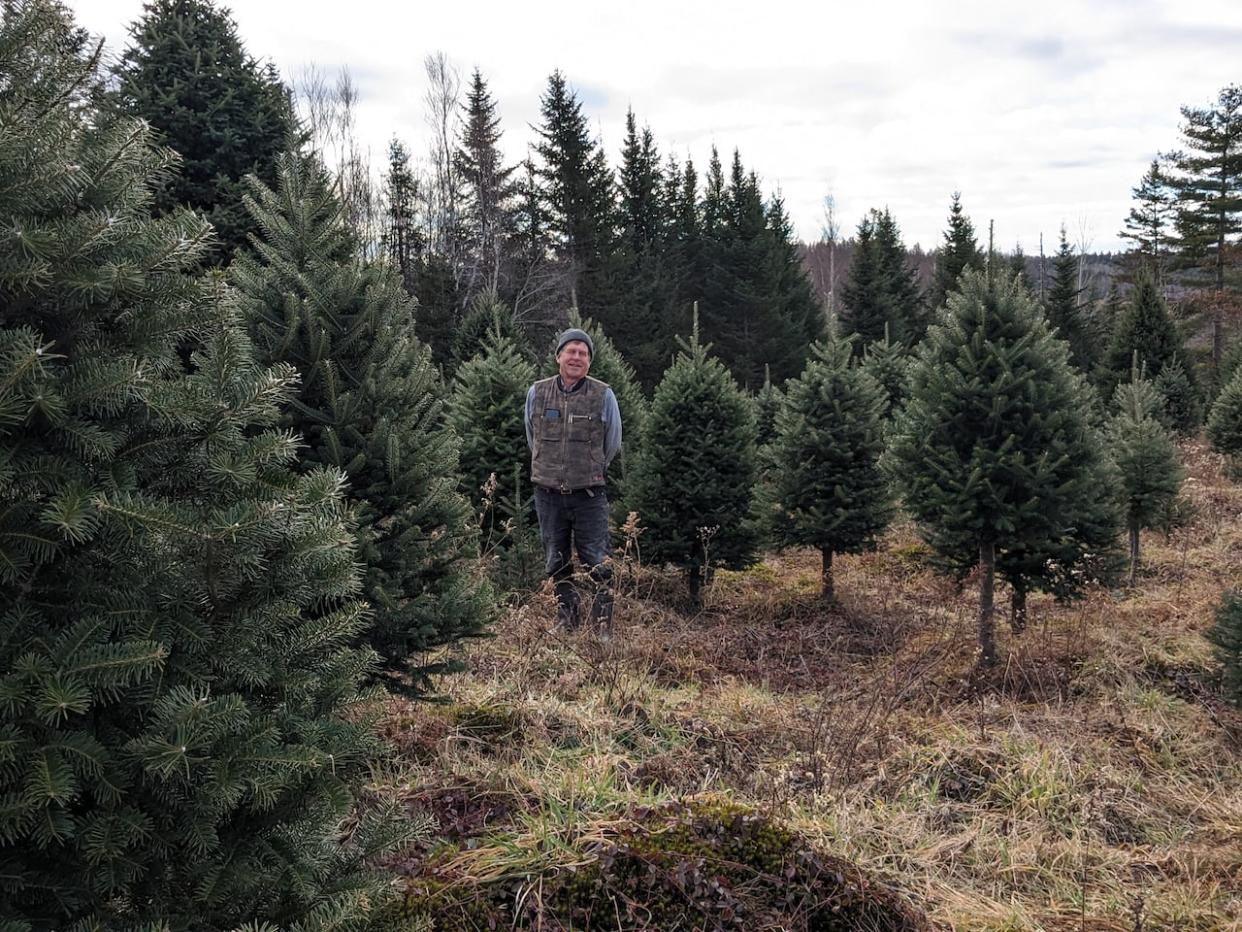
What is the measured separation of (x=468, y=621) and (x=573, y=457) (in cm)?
299

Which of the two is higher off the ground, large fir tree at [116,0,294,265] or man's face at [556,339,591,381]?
large fir tree at [116,0,294,265]

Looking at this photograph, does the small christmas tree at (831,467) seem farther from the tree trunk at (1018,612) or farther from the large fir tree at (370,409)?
the large fir tree at (370,409)

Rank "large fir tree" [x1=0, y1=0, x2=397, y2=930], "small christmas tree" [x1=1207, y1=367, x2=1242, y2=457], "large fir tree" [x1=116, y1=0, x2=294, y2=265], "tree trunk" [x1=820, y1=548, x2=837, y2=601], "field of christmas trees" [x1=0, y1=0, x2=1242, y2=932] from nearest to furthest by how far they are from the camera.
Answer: "large fir tree" [x1=0, y1=0, x2=397, y2=930] < "field of christmas trees" [x1=0, y1=0, x2=1242, y2=932] < "large fir tree" [x1=116, y1=0, x2=294, y2=265] < "tree trunk" [x1=820, y1=548, x2=837, y2=601] < "small christmas tree" [x1=1207, y1=367, x2=1242, y2=457]

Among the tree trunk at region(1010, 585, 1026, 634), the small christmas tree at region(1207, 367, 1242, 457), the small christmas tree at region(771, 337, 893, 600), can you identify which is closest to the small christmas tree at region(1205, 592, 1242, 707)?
the tree trunk at region(1010, 585, 1026, 634)

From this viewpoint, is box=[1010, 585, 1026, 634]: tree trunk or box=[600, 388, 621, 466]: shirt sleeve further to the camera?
box=[1010, 585, 1026, 634]: tree trunk

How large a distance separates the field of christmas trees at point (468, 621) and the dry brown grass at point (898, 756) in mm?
29

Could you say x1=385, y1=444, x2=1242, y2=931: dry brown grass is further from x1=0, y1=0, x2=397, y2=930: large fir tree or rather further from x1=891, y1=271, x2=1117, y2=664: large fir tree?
x1=0, y1=0, x2=397, y2=930: large fir tree

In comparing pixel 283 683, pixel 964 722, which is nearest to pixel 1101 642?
pixel 964 722

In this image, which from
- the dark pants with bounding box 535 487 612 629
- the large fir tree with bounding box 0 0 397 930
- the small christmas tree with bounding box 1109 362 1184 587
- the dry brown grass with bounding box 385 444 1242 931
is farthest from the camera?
the small christmas tree with bounding box 1109 362 1184 587

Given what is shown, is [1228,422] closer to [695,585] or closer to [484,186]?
[695,585]

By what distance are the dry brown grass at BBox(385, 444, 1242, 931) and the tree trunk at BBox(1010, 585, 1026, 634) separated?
12 cm

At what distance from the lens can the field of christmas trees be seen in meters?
1.53

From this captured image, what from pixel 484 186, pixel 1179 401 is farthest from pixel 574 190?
pixel 1179 401

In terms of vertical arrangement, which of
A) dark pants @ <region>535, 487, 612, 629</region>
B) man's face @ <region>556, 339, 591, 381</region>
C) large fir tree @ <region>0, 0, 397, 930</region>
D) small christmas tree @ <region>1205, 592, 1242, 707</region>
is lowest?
small christmas tree @ <region>1205, 592, 1242, 707</region>
